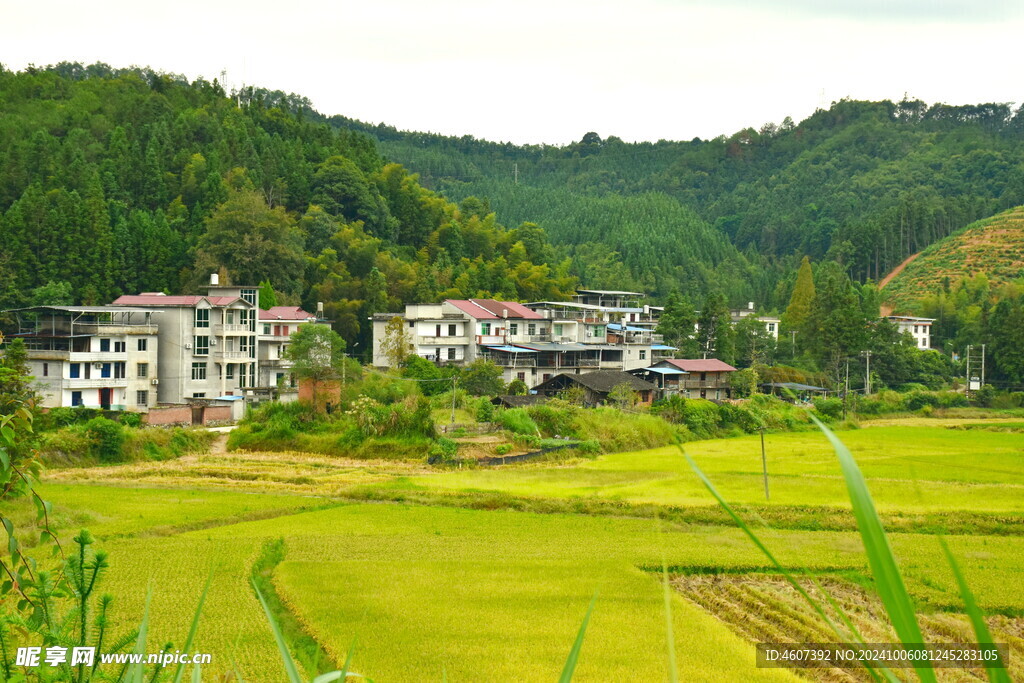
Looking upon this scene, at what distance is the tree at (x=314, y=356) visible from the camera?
131 ft

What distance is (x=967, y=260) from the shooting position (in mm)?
89062

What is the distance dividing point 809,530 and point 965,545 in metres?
3.41

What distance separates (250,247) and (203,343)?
11203mm

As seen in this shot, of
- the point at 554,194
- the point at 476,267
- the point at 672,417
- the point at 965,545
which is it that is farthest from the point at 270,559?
the point at 554,194

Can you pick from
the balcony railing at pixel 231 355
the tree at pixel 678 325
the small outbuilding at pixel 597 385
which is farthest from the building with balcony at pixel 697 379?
the balcony railing at pixel 231 355

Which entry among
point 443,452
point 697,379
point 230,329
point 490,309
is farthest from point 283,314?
point 697,379

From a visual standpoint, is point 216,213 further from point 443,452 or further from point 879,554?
point 879,554

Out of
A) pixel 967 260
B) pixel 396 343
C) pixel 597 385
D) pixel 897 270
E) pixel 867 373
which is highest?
pixel 967 260

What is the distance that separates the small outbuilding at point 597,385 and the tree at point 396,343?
6873 mm

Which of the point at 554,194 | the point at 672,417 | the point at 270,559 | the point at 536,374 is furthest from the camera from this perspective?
the point at 554,194

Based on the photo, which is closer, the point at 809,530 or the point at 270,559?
the point at 270,559

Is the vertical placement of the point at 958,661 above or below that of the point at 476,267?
below

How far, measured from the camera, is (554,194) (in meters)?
125

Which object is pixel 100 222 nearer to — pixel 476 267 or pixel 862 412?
pixel 476 267
